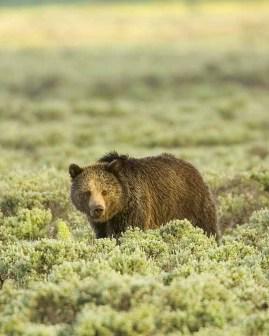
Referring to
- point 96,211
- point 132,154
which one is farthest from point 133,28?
point 96,211

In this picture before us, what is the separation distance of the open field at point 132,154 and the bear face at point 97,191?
33 centimetres

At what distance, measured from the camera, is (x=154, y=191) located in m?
10.4

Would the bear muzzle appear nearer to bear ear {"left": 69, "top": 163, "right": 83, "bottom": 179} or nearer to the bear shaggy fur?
the bear shaggy fur

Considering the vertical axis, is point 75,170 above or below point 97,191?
above

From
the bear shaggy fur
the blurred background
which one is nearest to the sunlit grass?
the blurred background

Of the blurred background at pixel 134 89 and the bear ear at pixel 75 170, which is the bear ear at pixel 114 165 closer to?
the bear ear at pixel 75 170

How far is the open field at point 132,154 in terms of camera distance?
7184 mm

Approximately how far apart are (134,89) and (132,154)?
49.6ft

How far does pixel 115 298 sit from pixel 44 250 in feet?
6.55

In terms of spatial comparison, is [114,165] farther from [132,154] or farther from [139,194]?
[132,154]

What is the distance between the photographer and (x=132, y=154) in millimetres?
20500

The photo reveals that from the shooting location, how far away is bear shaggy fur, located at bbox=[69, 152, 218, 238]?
9.81 meters

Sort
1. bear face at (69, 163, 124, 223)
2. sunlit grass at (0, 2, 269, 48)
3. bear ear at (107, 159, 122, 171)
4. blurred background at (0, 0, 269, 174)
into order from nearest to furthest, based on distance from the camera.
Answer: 1. bear face at (69, 163, 124, 223)
2. bear ear at (107, 159, 122, 171)
3. blurred background at (0, 0, 269, 174)
4. sunlit grass at (0, 2, 269, 48)

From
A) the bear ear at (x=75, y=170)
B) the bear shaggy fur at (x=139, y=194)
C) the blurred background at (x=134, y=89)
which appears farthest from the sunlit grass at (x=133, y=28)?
the bear ear at (x=75, y=170)
